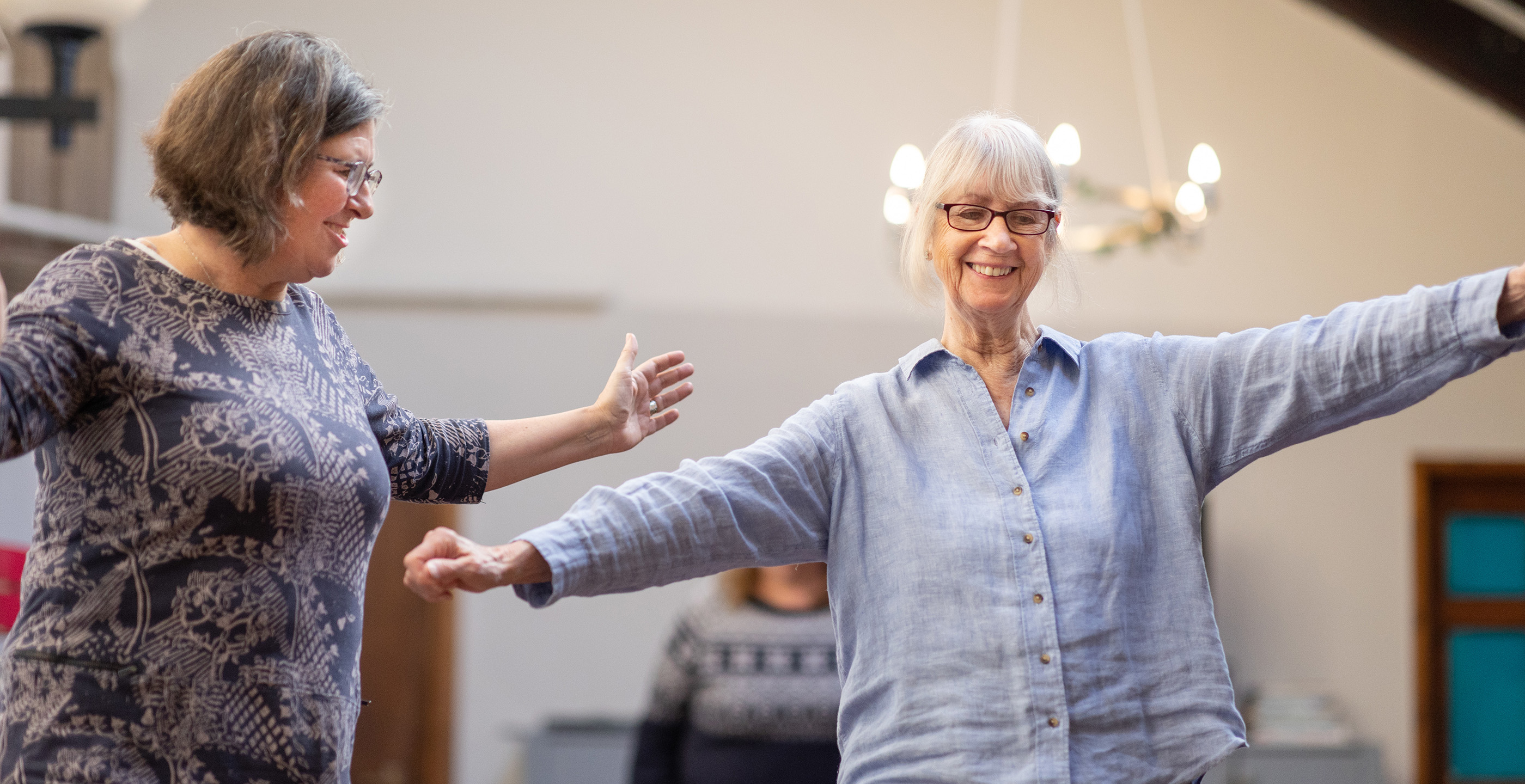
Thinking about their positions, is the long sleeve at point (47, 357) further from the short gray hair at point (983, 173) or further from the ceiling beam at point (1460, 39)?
the ceiling beam at point (1460, 39)

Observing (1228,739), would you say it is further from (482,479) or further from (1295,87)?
(1295,87)

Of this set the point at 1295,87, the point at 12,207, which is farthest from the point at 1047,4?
the point at 12,207

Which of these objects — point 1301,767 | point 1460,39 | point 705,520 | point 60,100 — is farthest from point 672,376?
point 1460,39

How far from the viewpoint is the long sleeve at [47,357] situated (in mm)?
1104

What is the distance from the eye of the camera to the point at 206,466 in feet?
3.90

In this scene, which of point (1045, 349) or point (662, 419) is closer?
point (1045, 349)

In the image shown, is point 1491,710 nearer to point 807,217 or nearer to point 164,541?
point 807,217

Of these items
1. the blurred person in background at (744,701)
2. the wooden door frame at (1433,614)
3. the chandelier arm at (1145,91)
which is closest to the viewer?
the blurred person in background at (744,701)

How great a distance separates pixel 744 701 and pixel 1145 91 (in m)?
4.60

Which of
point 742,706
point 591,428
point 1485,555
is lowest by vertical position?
point 1485,555

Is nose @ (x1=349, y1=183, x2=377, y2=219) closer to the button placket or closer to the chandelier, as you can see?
the button placket

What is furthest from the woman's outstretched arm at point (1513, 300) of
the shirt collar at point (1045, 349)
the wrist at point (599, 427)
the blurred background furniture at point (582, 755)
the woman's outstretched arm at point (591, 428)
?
the blurred background furniture at point (582, 755)

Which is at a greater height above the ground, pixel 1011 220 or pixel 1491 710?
pixel 1011 220

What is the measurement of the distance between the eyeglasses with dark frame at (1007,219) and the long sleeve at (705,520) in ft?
0.83
